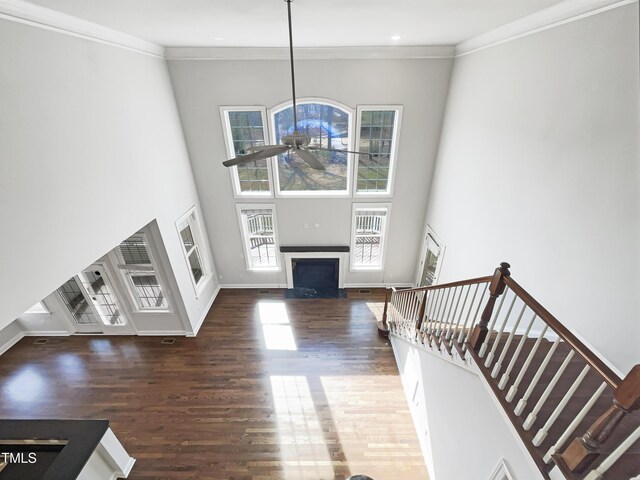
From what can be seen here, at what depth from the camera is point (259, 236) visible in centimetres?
701

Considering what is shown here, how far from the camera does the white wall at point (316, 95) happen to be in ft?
17.2

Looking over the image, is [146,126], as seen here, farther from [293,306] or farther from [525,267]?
[525,267]

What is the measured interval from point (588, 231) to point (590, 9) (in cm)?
191

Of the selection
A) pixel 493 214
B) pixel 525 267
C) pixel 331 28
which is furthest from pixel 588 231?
pixel 331 28

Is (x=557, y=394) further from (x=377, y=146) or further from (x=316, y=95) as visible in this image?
(x=316, y=95)

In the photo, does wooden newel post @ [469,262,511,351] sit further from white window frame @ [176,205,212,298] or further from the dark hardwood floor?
white window frame @ [176,205,212,298]

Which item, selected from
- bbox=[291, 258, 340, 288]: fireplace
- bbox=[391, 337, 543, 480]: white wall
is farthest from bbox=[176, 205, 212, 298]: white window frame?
bbox=[391, 337, 543, 480]: white wall

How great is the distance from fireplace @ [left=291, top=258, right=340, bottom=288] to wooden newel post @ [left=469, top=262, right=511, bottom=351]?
16.1 ft

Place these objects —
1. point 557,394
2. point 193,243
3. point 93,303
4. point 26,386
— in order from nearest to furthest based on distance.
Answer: point 557,394
point 26,386
point 93,303
point 193,243

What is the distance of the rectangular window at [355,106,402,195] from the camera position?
565 centimetres

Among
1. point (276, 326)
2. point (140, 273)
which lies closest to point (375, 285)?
point (276, 326)

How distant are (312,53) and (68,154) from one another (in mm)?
4085

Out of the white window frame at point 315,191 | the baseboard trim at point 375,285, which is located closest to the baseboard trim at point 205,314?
the white window frame at point 315,191

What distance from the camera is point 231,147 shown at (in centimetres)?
592
